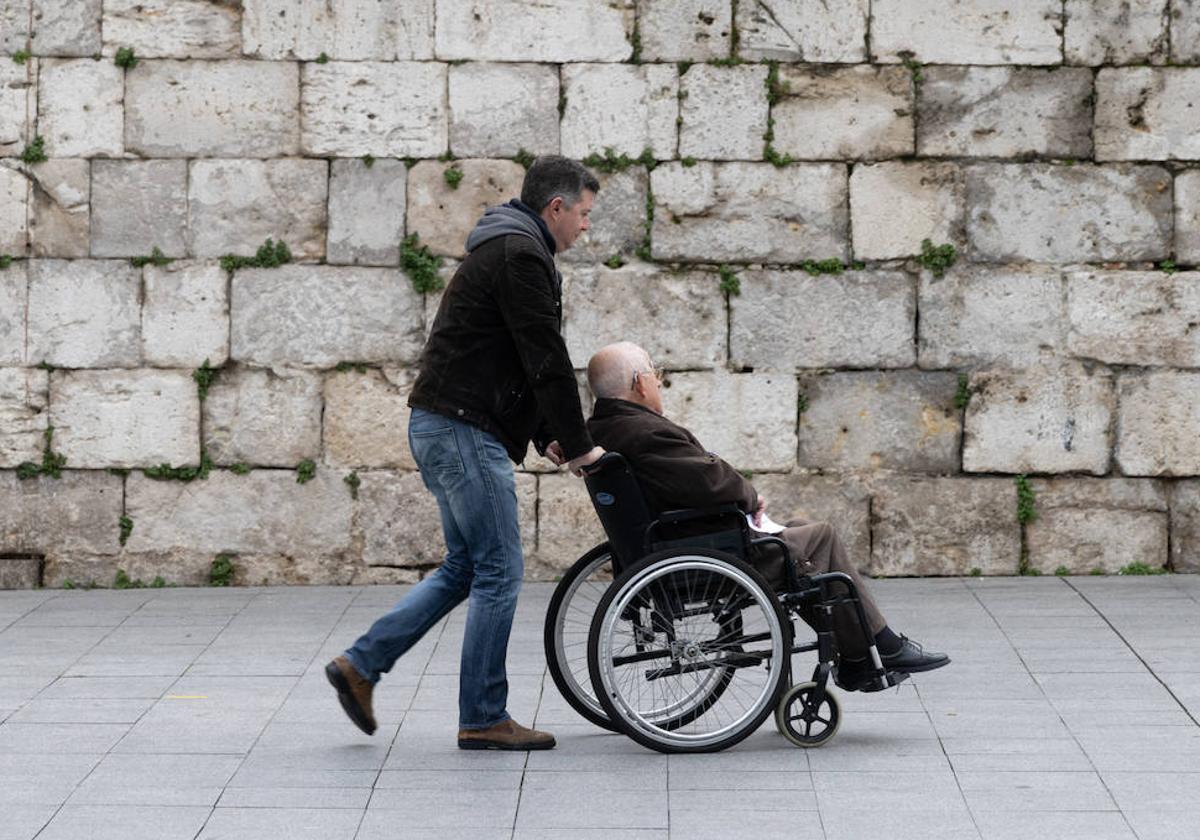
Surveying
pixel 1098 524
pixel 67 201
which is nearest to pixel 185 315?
pixel 67 201

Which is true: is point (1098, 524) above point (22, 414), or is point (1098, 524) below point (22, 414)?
below

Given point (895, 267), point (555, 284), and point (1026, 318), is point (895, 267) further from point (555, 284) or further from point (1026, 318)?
point (555, 284)

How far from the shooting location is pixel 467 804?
4691 mm

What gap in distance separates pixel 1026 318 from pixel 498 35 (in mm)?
2780

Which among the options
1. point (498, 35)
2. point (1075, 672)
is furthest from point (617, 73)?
point (1075, 672)

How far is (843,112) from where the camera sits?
8.10m

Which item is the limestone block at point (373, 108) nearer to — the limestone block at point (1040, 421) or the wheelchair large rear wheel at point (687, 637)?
the limestone block at point (1040, 421)

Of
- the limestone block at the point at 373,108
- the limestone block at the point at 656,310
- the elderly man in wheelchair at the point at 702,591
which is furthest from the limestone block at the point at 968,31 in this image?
the elderly man in wheelchair at the point at 702,591

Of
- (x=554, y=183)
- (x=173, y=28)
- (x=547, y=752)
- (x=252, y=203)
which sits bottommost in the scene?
(x=547, y=752)

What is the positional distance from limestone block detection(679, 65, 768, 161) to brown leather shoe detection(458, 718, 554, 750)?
3609mm

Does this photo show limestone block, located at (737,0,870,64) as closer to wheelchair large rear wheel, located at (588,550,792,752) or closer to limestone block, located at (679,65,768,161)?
limestone block, located at (679,65,768,161)

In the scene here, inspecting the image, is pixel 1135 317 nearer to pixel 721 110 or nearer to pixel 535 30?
pixel 721 110

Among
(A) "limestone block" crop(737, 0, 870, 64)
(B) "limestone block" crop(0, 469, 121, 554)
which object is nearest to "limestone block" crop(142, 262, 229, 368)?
(B) "limestone block" crop(0, 469, 121, 554)

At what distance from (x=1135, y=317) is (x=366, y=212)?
3600 millimetres
